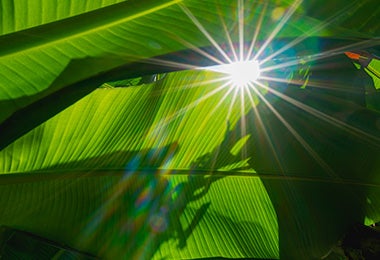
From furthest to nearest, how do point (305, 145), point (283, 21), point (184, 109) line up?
1. point (305, 145)
2. point (184, 109)
3. point (283, 21)

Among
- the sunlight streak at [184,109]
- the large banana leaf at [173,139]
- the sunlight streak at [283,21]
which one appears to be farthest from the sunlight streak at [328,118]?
the sunlight streak at [283,21]

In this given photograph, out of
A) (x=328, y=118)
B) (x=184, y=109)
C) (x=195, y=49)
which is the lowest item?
(x=195, y=49)

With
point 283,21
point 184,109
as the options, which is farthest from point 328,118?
point 283,21

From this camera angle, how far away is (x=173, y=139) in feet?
2.83

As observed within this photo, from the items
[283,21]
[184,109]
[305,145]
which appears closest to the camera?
[283,21]

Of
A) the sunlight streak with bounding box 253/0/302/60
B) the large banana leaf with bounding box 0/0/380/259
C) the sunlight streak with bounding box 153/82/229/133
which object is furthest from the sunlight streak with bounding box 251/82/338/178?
the sunlight streak with bounding box 253/0/302/60

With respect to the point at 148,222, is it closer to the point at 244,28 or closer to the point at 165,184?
the point at 165,184

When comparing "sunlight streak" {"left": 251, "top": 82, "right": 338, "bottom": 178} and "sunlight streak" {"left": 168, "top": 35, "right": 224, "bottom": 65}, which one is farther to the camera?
"sunlight streak" {"left": 251, "top": 82, "right": 338, "bottom": 178}

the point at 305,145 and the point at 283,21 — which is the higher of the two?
the point at 305,145

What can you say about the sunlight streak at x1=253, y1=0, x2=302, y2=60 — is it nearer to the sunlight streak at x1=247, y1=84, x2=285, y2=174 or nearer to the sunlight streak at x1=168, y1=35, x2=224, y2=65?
the sunlight streak at x1=168, y1=35, x2=224, y2=65

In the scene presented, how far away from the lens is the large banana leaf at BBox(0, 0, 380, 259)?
55cm

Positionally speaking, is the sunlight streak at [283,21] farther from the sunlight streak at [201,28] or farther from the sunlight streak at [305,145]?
the sunlight streak at [305,145]

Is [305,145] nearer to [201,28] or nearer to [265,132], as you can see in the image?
[265,132]

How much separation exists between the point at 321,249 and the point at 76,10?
0.81 meters
